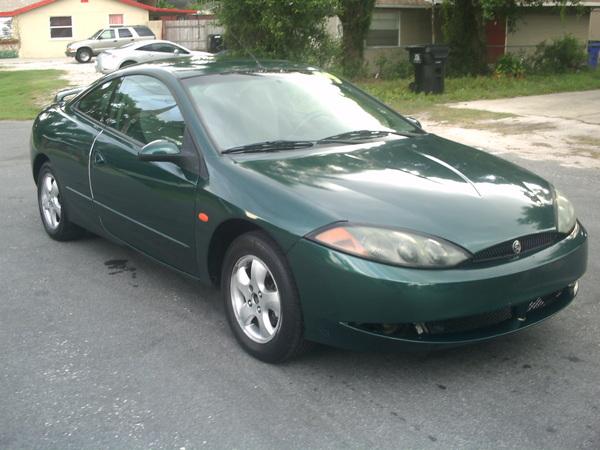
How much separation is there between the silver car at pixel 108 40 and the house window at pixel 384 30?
17.8 metres

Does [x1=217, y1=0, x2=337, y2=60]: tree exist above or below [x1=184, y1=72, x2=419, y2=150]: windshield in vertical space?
above

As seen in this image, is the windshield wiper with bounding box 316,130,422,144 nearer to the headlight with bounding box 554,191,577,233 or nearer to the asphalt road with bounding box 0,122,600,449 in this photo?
the headlight with bounding box 554,191,577,233

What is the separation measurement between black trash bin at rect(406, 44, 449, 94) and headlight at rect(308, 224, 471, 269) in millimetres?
14461

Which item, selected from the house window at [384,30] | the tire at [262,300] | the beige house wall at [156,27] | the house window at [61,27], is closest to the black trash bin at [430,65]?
the house window at [384,30]

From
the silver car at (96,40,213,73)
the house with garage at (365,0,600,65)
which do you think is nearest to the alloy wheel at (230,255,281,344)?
the house with garage at (365,0,600,65)

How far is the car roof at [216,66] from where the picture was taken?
194 inches

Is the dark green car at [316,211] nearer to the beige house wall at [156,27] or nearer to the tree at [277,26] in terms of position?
the tree at [277,26]

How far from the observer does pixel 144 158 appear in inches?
169

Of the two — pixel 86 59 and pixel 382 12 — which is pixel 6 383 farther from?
pixel 86 59

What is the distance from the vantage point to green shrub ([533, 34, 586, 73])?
24.0 m

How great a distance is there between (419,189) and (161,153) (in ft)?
4.83

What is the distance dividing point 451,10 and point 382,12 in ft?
12.8

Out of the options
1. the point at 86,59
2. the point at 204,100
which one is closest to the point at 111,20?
the point at 86,59

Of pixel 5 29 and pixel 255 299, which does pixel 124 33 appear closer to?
pixel 5 29
